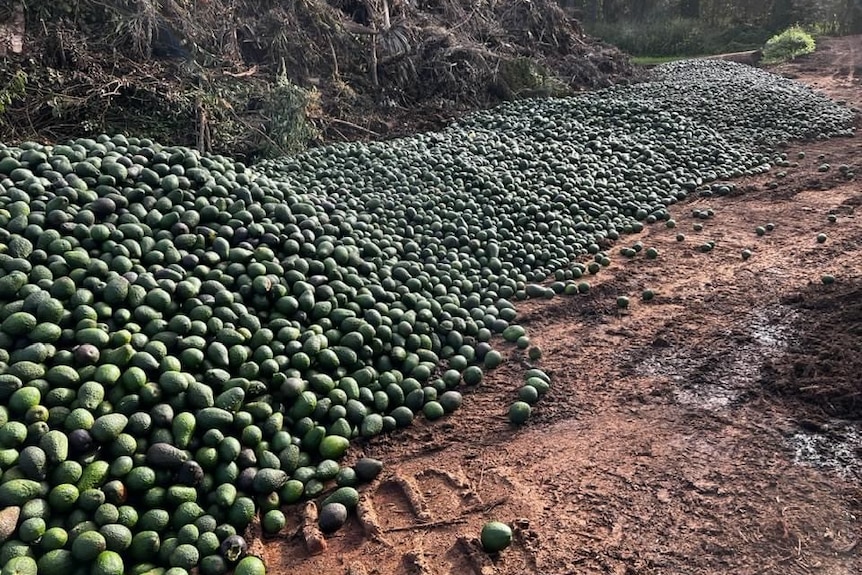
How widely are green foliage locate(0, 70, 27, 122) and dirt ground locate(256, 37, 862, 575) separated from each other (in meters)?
7.08

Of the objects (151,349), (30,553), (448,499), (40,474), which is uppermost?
(151,349)

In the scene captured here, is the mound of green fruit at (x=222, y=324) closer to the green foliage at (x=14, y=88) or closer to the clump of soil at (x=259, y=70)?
the clump of soil at (x=259, y=70)

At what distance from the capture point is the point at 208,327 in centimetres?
430

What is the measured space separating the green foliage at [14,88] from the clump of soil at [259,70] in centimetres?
2

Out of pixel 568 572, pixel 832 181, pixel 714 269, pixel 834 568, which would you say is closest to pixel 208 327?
pixel 568 572

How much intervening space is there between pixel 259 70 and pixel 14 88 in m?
3.90

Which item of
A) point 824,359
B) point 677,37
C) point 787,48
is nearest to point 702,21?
point 677,37

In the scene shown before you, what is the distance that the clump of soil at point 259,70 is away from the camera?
8820 mm

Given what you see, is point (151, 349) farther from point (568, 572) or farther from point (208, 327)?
point (568, 572)

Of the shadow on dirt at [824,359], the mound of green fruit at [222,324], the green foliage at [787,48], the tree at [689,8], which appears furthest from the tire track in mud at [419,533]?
the tree at [689,8]

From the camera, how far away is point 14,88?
327 inches

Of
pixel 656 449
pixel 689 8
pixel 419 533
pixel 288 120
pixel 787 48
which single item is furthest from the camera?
pixel 689 8

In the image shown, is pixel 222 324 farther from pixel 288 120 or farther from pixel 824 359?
pixel 288 120

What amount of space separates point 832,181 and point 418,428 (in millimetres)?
7652
